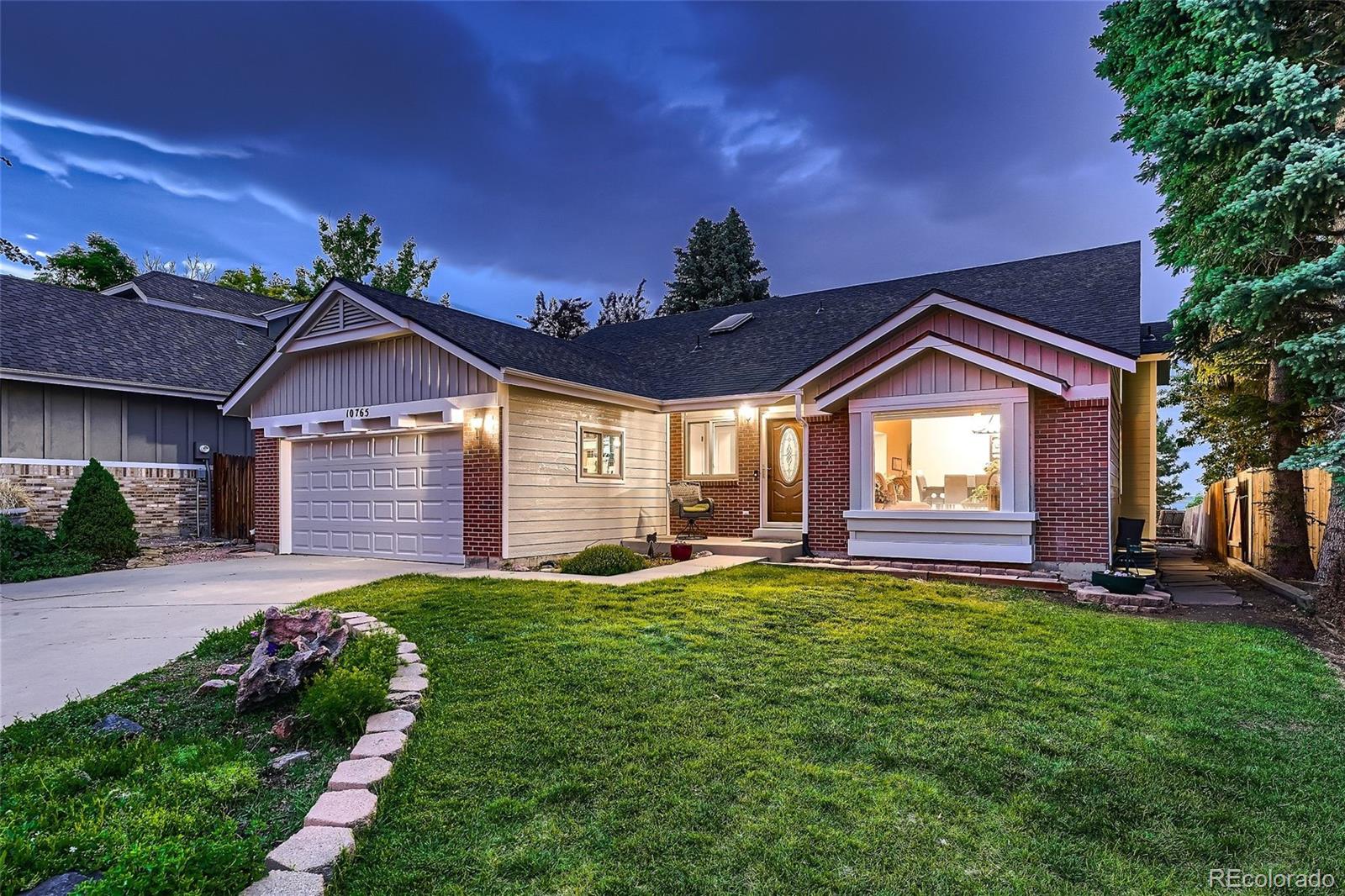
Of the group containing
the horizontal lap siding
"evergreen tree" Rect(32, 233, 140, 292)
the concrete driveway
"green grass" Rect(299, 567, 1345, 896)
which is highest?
"evergreen tree" Rect(32, 233, 140, 292)

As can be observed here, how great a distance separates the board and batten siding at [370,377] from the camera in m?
10.6

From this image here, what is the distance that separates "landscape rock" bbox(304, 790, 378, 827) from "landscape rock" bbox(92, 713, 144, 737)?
5.08ft

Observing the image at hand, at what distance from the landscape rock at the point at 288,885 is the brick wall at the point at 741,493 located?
10340 millimetres

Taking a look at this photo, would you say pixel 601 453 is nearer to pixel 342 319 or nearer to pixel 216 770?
pixel 342 319

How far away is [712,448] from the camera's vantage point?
1298 centimetres

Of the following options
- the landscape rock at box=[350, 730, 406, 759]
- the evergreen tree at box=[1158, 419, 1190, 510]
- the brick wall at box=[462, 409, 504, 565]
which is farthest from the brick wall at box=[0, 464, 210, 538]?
the evergreen tree at box=[1158, 419, 1190, 510]

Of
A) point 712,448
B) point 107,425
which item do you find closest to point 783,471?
point 712,448

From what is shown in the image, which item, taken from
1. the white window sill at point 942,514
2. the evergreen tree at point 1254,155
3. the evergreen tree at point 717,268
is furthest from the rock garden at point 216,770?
the evergreen tree at point 717,268

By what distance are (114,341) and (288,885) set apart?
57.2ft

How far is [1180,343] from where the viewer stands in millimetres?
7750

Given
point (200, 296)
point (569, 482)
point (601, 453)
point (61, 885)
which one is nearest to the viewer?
point (61, 885)

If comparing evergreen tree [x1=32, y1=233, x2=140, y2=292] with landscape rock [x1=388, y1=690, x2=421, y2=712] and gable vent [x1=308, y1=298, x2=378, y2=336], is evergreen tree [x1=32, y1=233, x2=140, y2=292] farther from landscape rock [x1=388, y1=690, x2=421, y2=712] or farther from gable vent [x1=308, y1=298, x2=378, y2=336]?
landscape rock [x1=388, y1=690, x2=421, y2=712]

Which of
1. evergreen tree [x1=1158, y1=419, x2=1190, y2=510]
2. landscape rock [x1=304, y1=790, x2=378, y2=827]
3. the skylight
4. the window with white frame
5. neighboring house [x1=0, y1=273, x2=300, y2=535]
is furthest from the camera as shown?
evergreen tree [x1=1158, y1=419, x2=1190, y2=510]

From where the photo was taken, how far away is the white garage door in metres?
10.8
